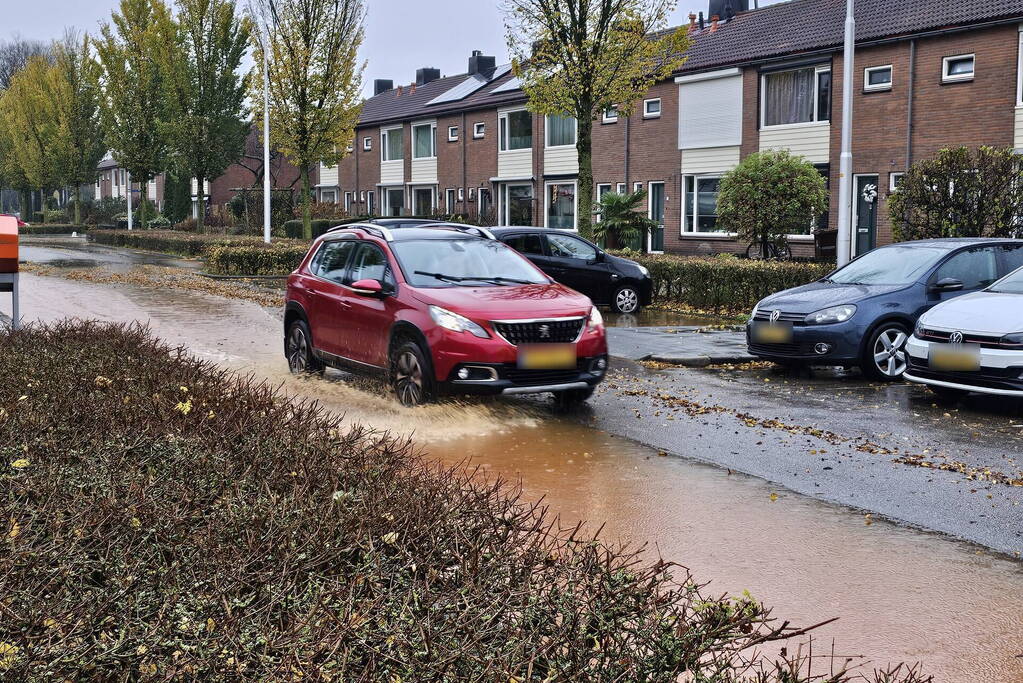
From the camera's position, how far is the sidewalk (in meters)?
13.1

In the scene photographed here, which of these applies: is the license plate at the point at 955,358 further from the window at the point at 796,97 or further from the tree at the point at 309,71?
the tree at the point at 309,71

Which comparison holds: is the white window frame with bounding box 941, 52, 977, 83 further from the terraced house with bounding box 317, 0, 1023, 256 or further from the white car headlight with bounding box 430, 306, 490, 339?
the white car headlight with bounding box 430, 306, 490, 339

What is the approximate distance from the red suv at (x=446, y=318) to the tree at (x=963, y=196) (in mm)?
9137

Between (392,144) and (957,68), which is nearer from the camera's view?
(957,68)

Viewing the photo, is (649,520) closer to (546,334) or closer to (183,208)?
(546,334)

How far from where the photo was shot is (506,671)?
2.62 m

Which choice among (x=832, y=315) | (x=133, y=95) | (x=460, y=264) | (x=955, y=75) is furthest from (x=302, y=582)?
(x=133, y=95)

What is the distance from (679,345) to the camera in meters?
14.1

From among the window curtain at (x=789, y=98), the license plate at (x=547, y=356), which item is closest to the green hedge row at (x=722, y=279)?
the license plate at (x=547, y=356)

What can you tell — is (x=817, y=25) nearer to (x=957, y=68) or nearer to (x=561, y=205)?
(x=957, y=68)

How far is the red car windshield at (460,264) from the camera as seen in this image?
9.93 metres

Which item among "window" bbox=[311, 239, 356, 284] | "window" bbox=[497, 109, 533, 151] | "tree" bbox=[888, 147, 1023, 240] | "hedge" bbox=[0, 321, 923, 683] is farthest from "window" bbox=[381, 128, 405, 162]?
"hedge" bbox=[0, 321, 923, 683]

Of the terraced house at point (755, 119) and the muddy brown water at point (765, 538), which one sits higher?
the terraced house at point (755, 119)

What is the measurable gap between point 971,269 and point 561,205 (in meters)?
28.8
